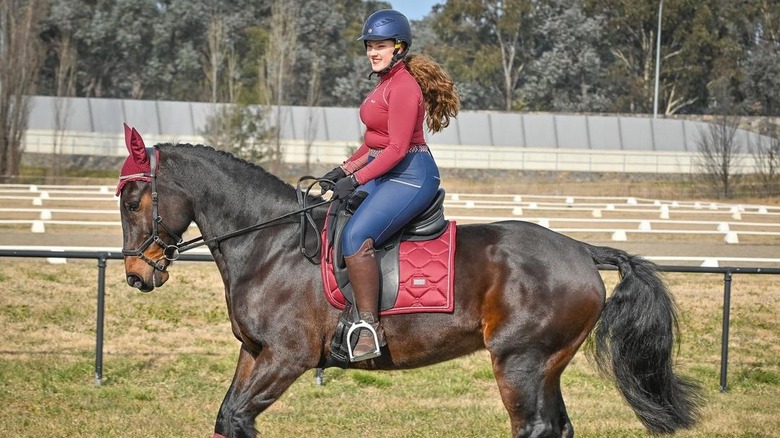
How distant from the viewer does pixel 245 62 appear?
2361 inches

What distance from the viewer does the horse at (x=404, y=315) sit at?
615 cm

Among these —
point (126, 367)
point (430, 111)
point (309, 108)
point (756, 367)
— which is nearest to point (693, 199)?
point (309, 108)

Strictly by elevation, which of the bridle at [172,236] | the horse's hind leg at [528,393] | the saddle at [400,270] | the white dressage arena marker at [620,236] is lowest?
the white dressage arena marker at [620,236]

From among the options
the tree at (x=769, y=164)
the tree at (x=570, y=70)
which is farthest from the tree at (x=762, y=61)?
the tree at (x=769, y=164)

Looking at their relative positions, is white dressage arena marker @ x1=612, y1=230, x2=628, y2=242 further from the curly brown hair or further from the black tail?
the curly brown hair

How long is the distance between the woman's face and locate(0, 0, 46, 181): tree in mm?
35860

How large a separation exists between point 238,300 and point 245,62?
181 ft

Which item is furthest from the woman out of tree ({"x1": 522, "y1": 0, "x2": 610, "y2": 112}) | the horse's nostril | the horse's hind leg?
tree ({"x1": 522, "y1": 0, "x2": 610, "y2": 112})

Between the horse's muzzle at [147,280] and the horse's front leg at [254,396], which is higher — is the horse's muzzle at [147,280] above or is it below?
above

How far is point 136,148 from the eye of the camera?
20.4 feet

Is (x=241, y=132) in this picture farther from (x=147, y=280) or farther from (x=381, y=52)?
(x=381, y=52)

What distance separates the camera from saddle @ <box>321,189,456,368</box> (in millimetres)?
6172

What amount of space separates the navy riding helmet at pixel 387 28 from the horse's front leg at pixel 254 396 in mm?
2016

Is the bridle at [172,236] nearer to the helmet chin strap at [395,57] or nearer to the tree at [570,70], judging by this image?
the helmet chin strap at [395,57]
